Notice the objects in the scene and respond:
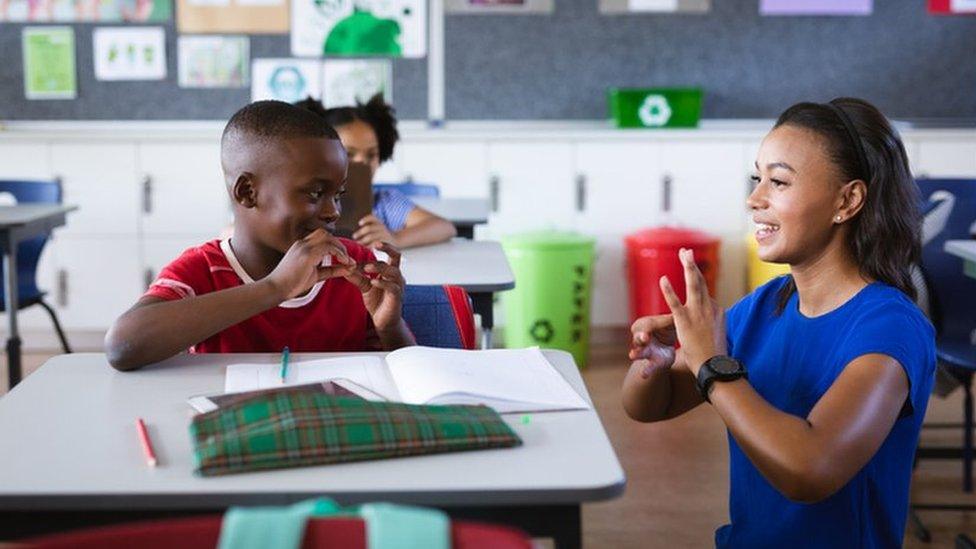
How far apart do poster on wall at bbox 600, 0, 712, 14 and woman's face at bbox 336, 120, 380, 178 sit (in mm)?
2082

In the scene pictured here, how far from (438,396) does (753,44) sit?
163 inches

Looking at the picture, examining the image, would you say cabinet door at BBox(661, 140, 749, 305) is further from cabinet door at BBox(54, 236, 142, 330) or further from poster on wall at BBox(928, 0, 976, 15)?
cabinet door at BBox(54, 236, 142, 330)

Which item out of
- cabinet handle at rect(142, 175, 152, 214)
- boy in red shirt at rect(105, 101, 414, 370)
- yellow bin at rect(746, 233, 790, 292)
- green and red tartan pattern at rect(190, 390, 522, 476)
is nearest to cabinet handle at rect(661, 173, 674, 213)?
yellow bin at rect(746, 233, 790, 292)

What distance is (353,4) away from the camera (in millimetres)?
5148

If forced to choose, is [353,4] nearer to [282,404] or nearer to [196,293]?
[196,293]

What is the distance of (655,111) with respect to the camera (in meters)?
5.05

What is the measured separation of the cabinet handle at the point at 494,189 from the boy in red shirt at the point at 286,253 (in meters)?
3.06

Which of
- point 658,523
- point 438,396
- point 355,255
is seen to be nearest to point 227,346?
point 355,255

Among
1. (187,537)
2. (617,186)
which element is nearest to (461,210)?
(617,186)

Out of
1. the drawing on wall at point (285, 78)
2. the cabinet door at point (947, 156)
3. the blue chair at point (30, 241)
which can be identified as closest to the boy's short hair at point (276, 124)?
the blue chair at point (30, 241)

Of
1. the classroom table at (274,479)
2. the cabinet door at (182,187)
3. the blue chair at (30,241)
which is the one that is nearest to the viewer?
the classroom table at (274,479)

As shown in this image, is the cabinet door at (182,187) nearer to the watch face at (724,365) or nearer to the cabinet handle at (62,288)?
the cabinet handle at (62,288)

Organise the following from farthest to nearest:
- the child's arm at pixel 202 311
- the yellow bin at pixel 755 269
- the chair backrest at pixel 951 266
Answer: the yellow bin at pixel 755 269, the chair backrest at pixel 951 266, the child's arm at pixel 202 311

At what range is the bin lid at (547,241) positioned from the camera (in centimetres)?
475
